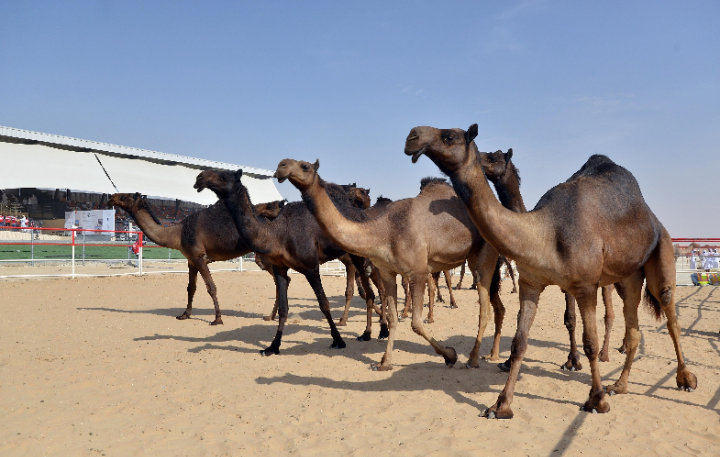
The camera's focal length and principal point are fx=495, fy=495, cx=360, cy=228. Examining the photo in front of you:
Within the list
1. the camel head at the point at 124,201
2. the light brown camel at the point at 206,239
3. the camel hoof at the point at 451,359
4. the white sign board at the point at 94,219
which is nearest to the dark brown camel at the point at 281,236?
the camel hoof at the point at 451,359

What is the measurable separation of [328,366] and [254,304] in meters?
6.79

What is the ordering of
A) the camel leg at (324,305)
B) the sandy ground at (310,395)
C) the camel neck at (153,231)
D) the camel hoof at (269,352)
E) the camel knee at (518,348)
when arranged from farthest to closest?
the camel neck at (153,231), the camel leg at (324,305), the camel hoof at (269,352), the camel knee at (518,348), the sandy ground at (310,395)

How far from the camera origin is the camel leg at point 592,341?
4.36 meters

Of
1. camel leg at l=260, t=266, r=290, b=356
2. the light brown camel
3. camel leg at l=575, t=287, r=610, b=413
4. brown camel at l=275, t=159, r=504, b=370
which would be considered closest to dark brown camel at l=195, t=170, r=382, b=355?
camel leg at l=260, t=266, r=290, b=356

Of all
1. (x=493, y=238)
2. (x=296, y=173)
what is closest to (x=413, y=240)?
(x=296, y=173)

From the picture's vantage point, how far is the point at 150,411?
4586mm

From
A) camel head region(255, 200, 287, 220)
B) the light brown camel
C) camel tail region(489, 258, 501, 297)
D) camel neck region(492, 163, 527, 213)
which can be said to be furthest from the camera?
the light brown camel

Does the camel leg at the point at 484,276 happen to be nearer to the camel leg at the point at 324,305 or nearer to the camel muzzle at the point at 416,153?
the camel leg at the point at 324,305

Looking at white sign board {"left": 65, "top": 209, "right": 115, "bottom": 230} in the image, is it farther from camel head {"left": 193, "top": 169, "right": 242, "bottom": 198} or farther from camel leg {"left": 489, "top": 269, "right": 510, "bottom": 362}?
camel leg {"left": 489, "top": 269, "right": 510, "bottom": 362}

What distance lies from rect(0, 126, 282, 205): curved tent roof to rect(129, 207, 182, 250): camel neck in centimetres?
1841

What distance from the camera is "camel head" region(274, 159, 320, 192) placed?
521 centimetres

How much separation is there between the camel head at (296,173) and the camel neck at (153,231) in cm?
633

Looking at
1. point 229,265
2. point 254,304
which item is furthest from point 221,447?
point 229,265

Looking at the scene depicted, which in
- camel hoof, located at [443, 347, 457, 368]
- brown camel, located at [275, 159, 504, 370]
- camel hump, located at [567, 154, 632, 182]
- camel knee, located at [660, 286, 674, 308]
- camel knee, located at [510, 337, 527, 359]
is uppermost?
camel hump, located at [567, 154, 632, 182]
